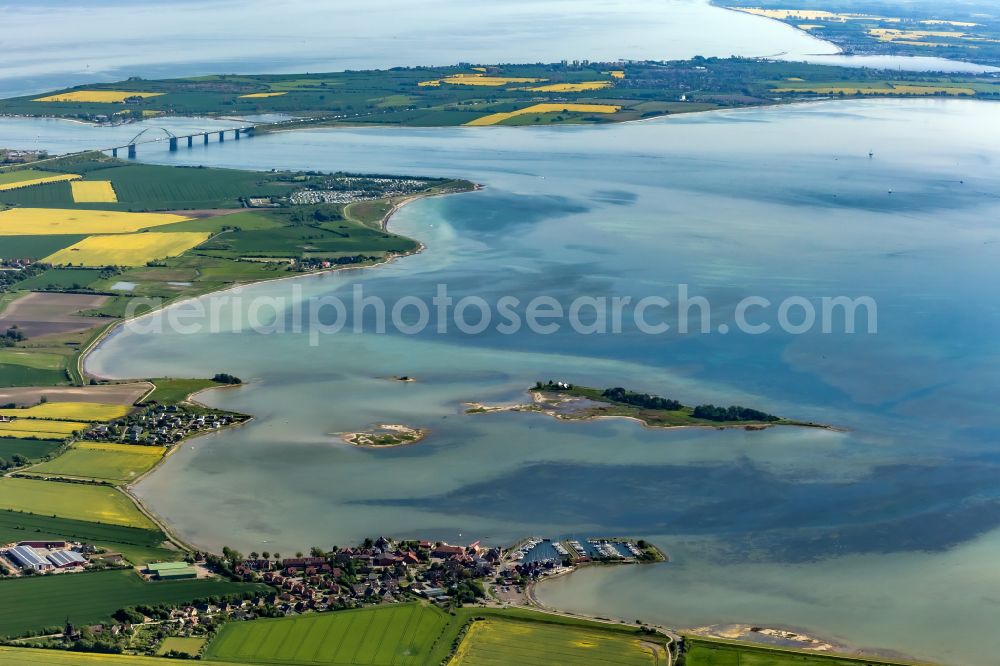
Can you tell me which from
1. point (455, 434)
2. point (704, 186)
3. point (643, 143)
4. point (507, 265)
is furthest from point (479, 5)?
point (455, 434)

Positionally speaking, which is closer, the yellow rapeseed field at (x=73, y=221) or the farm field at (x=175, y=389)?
the farm field at (x=175, y=389)

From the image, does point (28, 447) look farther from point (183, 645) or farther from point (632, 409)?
point (632, 409)

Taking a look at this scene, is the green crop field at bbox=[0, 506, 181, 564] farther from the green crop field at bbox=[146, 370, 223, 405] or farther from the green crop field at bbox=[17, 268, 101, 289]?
the green crop field at bbox=[17, 268, 101, 289]

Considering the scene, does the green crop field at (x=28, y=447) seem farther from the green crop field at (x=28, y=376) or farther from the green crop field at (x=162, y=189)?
the green crop field at (x=162, y=189)

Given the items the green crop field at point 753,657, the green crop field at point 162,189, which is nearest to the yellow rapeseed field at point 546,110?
the green crop field at point 162,189

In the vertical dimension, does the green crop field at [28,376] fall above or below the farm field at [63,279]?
below

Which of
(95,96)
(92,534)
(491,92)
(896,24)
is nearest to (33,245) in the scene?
(92,534)
